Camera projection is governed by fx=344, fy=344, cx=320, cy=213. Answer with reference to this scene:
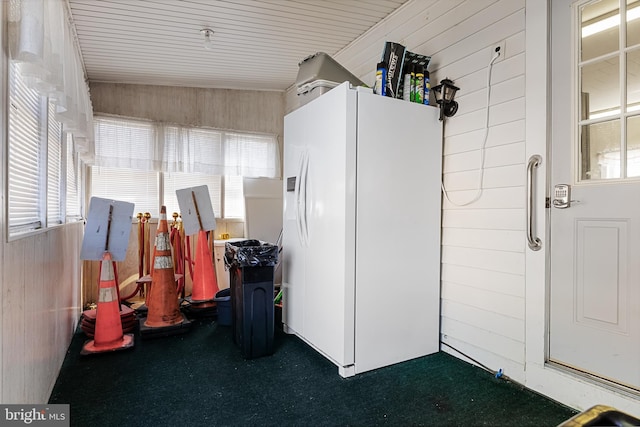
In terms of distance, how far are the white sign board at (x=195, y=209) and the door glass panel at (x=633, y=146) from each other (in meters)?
3.23

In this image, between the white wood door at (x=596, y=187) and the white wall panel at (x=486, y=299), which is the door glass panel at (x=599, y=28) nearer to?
the white wood door at (x=596, y=187)

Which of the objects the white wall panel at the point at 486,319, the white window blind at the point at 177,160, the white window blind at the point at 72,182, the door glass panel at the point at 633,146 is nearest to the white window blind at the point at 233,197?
the white window blind at the point at 177,160

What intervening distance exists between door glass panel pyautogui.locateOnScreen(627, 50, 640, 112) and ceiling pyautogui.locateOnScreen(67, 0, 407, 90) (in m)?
1.78

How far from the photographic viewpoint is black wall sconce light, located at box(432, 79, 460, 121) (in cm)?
244

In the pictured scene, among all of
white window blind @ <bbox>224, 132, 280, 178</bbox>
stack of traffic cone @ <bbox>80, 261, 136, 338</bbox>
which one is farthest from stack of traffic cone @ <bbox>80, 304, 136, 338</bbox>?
white window blind @ <bbox>224, 132, 280, 178</bbox>

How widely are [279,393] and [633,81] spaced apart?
2488mm

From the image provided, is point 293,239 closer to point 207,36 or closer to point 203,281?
point 203,281

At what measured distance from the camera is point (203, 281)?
357 cm

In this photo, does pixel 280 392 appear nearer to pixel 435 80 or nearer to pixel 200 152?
pixel 435 80

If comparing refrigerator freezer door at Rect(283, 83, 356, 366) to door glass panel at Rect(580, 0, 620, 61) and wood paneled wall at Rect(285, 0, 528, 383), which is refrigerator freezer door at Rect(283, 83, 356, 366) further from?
door glass panel at Rect(580, 0, 620, 61)

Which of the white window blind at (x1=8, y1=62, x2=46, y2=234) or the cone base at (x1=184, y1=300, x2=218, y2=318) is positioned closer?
the white window blind at (x1=8, y1=62, x2=46, y2=234)

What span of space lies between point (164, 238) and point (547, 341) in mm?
2924

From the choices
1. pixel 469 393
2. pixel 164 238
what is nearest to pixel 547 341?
pixel 469 393

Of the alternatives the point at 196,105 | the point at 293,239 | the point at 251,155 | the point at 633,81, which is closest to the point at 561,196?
the point at 633,81
